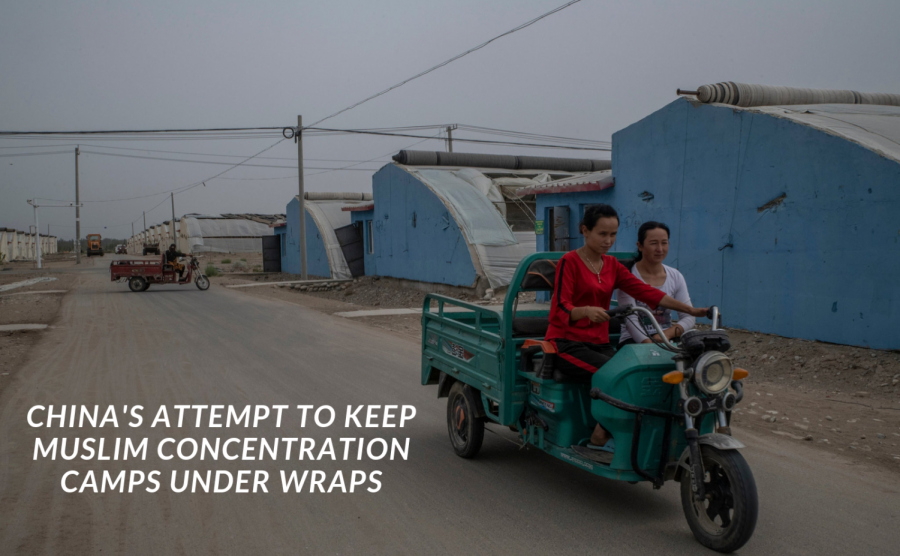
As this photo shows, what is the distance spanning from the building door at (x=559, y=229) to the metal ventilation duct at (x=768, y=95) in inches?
194

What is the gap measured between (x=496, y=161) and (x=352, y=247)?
27.1ft

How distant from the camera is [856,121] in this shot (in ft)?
36.0

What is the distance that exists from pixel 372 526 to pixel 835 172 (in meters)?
8.92

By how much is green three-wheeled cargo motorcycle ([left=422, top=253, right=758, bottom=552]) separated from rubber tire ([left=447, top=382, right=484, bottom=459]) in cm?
53

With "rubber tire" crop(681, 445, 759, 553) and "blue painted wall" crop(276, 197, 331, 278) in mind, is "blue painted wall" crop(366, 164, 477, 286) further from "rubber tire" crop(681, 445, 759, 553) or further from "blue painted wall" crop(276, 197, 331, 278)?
"rubber tire" crop(681, 445, 759, 553)

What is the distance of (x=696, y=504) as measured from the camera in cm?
372

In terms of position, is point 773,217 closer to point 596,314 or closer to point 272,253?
point 596,314

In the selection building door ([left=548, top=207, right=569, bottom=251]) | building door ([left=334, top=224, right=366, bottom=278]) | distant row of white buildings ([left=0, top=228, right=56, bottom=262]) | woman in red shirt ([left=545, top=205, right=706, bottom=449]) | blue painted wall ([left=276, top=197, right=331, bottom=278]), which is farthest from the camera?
distant row of white buildings ([left=0, top=228, right=56, bottom=262])

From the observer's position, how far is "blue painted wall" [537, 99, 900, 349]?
924 cm

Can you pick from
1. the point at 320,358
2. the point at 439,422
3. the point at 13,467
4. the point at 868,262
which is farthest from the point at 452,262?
the point at 13,467

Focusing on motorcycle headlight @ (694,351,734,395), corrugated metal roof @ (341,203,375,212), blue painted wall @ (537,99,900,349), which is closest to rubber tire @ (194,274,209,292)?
corrugated metal roof @ (341,203,375,212)

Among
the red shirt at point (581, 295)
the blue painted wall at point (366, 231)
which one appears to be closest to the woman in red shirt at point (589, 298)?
the red shirt at point (581, 295)

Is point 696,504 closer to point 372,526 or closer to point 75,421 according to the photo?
point 372,526

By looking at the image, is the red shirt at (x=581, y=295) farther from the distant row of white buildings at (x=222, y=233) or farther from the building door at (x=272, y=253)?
the distant row of white buildings at (x=222, y=233)
